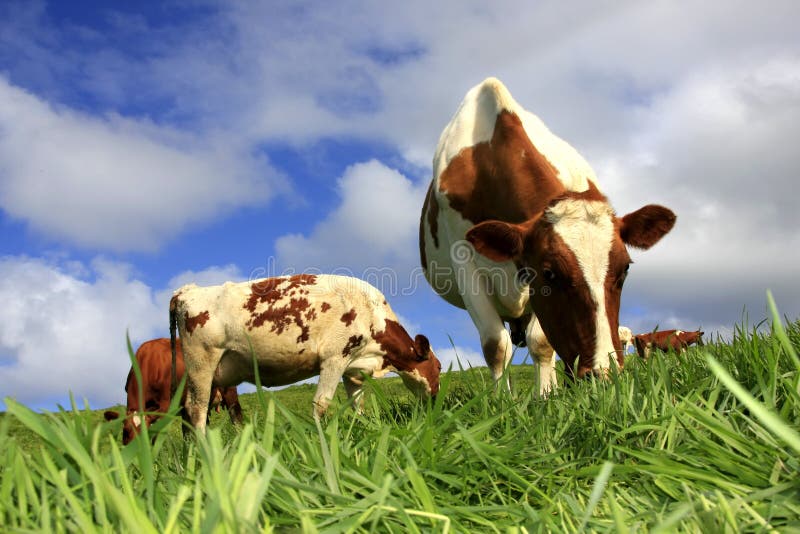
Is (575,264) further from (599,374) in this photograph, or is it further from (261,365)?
(261,365)

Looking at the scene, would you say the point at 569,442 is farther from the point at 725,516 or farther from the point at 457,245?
the point at 457,245

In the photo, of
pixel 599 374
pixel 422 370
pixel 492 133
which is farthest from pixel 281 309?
pixel 599 374

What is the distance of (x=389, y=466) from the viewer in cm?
223

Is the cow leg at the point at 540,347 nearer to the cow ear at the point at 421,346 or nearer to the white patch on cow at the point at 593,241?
the white patch on cow at the point at 593,241

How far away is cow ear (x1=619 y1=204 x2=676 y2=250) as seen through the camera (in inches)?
225

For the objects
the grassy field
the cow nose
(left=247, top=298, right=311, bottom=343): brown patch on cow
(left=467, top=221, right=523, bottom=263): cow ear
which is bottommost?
the grassy field

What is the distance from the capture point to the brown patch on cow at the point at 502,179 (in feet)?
20.8

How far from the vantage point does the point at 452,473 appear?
91.4 inches

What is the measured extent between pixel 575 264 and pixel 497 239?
0.89 meters

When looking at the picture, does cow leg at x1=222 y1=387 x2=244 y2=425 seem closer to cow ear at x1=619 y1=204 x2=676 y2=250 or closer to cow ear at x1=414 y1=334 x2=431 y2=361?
cow ear at x1=414 y1=334 x2=431 y2=361

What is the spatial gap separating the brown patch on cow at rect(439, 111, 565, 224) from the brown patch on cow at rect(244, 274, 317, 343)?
12.1 ft

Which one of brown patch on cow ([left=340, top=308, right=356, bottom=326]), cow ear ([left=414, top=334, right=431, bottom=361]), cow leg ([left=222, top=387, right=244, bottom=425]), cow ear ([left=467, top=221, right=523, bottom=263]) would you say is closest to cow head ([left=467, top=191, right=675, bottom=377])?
cow ear ([left=467, top=221, right=523, bottom=263])

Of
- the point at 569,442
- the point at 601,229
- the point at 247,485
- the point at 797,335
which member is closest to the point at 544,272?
the point at 601,229

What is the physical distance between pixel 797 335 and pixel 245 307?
25.2 feet
